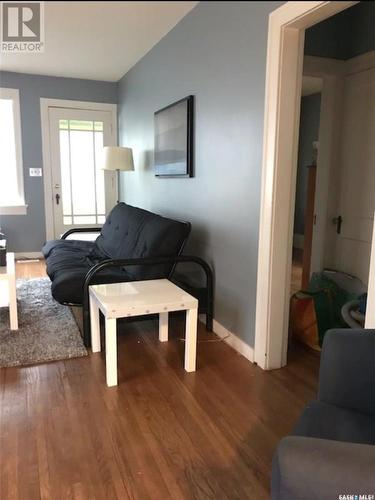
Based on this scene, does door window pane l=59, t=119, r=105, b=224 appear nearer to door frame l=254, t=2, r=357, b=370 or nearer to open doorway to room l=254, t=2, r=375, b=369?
open doorway to room l=254, t=2, r=375, b=369

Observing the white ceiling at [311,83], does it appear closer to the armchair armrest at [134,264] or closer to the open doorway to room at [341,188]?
the open doorway to room at [341,188]

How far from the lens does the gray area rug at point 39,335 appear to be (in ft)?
7.60

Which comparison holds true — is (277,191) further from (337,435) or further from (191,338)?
(337,435)

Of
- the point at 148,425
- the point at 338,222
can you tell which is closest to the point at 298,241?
the point at 338,222

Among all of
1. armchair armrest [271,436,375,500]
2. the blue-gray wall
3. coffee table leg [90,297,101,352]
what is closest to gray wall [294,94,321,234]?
the blue-gray wall

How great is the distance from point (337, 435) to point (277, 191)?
1.23m

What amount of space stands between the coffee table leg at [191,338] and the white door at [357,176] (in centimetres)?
137

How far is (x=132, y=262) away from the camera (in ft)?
8.04

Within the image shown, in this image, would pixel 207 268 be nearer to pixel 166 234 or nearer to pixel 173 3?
pixel 166 234

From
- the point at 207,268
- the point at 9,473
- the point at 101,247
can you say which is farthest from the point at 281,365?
the point at 101,247

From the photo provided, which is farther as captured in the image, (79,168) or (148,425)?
(79,168)

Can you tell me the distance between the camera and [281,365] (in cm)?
227

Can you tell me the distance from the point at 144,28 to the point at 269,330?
75.0 inches

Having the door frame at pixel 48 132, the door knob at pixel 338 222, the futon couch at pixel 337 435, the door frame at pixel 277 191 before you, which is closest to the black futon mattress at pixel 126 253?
the door frame at pixel 277 191
